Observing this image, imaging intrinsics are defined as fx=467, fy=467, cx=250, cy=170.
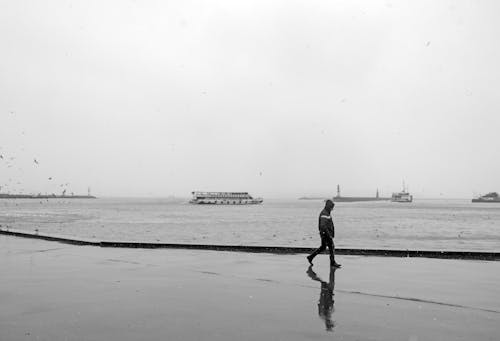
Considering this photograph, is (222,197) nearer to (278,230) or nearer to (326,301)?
(278,230)

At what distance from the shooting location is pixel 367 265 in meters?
11.9

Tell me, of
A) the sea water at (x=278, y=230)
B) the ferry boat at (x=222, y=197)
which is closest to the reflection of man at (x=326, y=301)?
the sea water at (x=278, y=230)

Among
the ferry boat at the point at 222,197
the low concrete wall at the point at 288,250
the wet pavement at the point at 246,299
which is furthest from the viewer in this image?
the ferry boat at the point at 222,197

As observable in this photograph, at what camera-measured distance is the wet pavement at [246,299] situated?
5.98 m

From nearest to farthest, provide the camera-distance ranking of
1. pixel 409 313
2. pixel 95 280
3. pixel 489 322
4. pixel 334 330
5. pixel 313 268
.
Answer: pixel 334 330
pixel 489 322
pixel 409 313
pixel 95 280
pixel 313 268

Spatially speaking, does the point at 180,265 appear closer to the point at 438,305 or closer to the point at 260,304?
the point at 260,304

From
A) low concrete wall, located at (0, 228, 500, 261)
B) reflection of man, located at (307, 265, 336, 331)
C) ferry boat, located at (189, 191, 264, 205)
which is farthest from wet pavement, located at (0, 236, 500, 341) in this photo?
ferry boat, located at (189, 191, 264, 205)

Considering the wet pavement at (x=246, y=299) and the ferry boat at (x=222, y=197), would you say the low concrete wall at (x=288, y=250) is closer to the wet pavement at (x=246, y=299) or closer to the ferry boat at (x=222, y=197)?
the wet pavement at (x=246, y=299)

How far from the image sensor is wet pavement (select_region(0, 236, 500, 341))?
598 centimetres

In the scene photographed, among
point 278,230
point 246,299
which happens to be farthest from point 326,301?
point 278,230

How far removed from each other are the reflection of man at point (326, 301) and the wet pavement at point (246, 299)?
18 millimetres

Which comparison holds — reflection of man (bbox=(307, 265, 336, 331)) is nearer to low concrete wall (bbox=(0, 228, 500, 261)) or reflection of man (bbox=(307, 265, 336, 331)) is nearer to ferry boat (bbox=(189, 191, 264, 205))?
low concrete wall (bbox=(0, 228, 500, 261))

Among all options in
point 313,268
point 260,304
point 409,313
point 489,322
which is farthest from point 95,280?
point 489,322

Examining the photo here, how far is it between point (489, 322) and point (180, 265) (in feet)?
24.2
